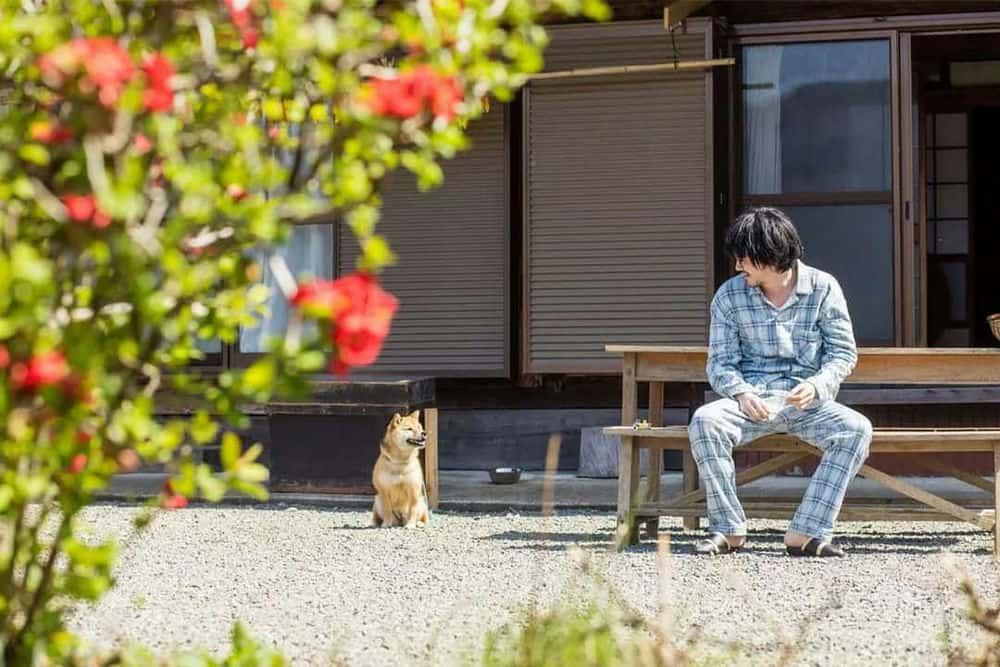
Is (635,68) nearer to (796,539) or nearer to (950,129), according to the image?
(796,539)

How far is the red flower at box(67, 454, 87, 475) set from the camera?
80.7 inches

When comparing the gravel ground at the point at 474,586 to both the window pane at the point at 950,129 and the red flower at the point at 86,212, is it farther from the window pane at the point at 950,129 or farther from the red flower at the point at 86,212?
the window pane at the point at 950,129

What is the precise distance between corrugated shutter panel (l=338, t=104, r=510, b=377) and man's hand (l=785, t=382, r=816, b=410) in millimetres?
3643

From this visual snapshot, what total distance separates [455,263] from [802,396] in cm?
392

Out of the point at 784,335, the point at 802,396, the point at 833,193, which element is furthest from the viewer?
the point at 833,193

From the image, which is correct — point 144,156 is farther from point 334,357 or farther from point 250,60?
point 334,357

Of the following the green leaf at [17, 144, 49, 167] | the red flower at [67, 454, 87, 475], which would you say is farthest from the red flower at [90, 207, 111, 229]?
the red flower at [67, 454, 87, 475]

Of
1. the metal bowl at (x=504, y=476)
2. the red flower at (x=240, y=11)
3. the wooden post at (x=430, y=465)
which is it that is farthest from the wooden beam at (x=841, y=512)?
the red flower at (x=240, y=11)

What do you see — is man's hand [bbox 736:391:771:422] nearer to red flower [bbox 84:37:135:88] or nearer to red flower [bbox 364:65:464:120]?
red flower [bbox 364:65:464:120]

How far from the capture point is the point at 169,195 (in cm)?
201

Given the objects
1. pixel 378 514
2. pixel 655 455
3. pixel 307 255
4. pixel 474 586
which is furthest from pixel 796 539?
pixel 307 255

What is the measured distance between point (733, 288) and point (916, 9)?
11.0 feet

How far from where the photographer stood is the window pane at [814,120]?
27.7 ft

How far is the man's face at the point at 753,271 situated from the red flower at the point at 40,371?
3.80 metres
